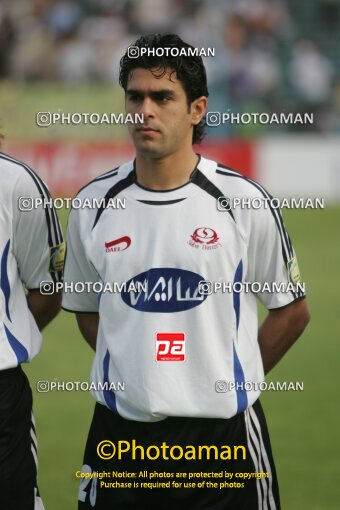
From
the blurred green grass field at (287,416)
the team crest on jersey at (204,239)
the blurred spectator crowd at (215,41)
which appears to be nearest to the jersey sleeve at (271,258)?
the team crest on jersey at (204,239)

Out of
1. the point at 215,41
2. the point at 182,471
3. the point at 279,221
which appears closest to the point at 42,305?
the point at 182,471

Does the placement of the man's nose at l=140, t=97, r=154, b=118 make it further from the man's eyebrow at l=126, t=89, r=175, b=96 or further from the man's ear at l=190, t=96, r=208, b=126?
the man's ear at l=190, t=96, r=208, b=126

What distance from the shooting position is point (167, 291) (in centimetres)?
338

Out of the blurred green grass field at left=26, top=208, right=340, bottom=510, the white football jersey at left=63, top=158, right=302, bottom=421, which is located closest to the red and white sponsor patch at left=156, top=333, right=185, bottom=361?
the white football jersey at left=63, top=158, right=302, bottom=421

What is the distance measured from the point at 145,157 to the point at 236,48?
639 inches

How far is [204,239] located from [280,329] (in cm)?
54

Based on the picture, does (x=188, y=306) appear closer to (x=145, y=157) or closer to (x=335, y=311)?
(x=145, y=157)

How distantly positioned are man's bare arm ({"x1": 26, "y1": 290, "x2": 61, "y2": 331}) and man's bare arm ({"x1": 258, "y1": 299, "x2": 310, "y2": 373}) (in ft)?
2.54

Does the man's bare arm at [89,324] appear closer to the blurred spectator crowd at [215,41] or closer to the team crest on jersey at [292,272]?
the team crest on jersey at [292,272]

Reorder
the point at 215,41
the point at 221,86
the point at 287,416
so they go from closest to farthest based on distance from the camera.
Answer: the point at 287,416, the point at 221,86, the point at 215,41

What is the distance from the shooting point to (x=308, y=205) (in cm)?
399

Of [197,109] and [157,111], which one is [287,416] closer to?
[197,109]

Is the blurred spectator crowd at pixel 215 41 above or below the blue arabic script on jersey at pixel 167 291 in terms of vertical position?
above

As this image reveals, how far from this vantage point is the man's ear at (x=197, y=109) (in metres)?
3.56
